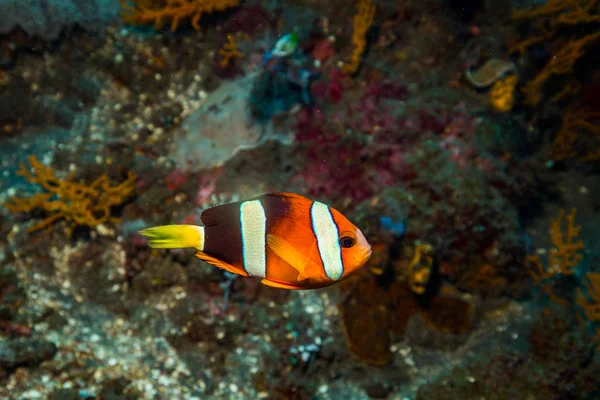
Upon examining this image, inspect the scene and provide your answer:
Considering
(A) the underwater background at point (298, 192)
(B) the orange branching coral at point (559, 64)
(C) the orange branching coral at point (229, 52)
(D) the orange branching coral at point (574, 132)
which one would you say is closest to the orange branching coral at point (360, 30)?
(A) the underwater background at point (298, 192)

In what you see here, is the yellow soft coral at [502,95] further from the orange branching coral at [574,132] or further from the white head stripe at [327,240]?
the white head stripe at [327,240]

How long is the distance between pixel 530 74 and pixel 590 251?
2647 mm

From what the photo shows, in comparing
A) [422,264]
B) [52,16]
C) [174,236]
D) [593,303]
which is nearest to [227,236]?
[174,236]

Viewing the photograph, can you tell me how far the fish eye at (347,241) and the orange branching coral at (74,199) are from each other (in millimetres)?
3193

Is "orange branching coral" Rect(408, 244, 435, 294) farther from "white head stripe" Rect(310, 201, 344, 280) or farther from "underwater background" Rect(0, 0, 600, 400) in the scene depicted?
"white head stripe" Rect(310, 201, 344, 280)

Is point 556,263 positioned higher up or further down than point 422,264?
further down

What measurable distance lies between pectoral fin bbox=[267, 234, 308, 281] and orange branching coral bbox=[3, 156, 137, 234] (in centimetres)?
300

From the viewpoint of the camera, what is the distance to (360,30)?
4.79m

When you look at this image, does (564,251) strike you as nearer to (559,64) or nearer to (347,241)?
(559,64)

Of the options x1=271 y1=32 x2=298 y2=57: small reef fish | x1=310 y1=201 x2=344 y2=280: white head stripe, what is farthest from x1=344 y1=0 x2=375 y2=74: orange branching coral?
x1=310 y1=201 x2=344 y2=280: white head stripe

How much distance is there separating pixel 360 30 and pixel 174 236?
12.9 feet

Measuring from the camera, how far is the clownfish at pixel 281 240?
1.78 m

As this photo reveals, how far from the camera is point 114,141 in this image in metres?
4.72

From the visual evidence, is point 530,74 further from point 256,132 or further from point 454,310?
point 256,132
